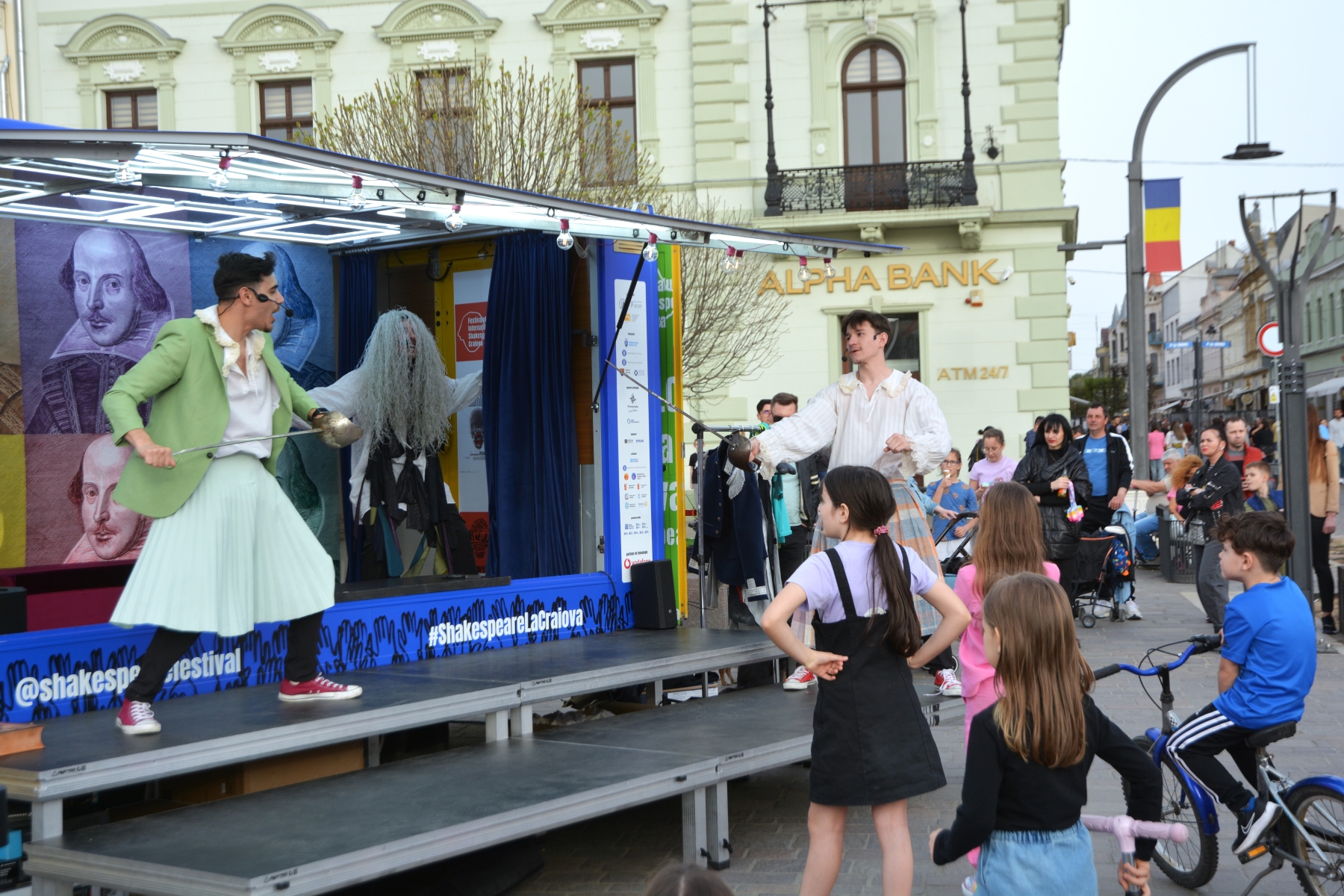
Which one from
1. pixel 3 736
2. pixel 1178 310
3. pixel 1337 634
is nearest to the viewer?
pixel 3 736

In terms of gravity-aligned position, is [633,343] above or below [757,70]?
below

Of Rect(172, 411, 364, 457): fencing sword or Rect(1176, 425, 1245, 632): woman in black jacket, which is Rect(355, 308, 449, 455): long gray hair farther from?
Rect(1176, 425, 1245, 632): woman in black jacket

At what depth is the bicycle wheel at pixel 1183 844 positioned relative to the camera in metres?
4.68

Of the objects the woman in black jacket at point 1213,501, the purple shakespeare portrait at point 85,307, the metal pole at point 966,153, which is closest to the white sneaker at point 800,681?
the woman in black jacket at point 1213,501

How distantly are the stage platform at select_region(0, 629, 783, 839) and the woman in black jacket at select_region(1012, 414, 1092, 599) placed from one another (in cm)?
408

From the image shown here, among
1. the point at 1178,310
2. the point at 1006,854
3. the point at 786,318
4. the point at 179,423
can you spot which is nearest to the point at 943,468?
the point at 786,318

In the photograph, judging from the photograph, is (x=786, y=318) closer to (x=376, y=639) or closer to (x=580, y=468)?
(x=580, y=468)

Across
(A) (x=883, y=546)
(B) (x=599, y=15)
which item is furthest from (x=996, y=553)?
(B) (x=599, y=15)

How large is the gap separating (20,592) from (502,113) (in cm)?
1051

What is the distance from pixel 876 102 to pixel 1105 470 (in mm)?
12024

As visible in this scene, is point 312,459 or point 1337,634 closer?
point 312,459

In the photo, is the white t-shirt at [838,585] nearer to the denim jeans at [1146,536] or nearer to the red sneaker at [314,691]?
the red sneaker at [314,691]

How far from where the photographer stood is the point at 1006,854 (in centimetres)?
309

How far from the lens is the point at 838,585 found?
13.0 feet
